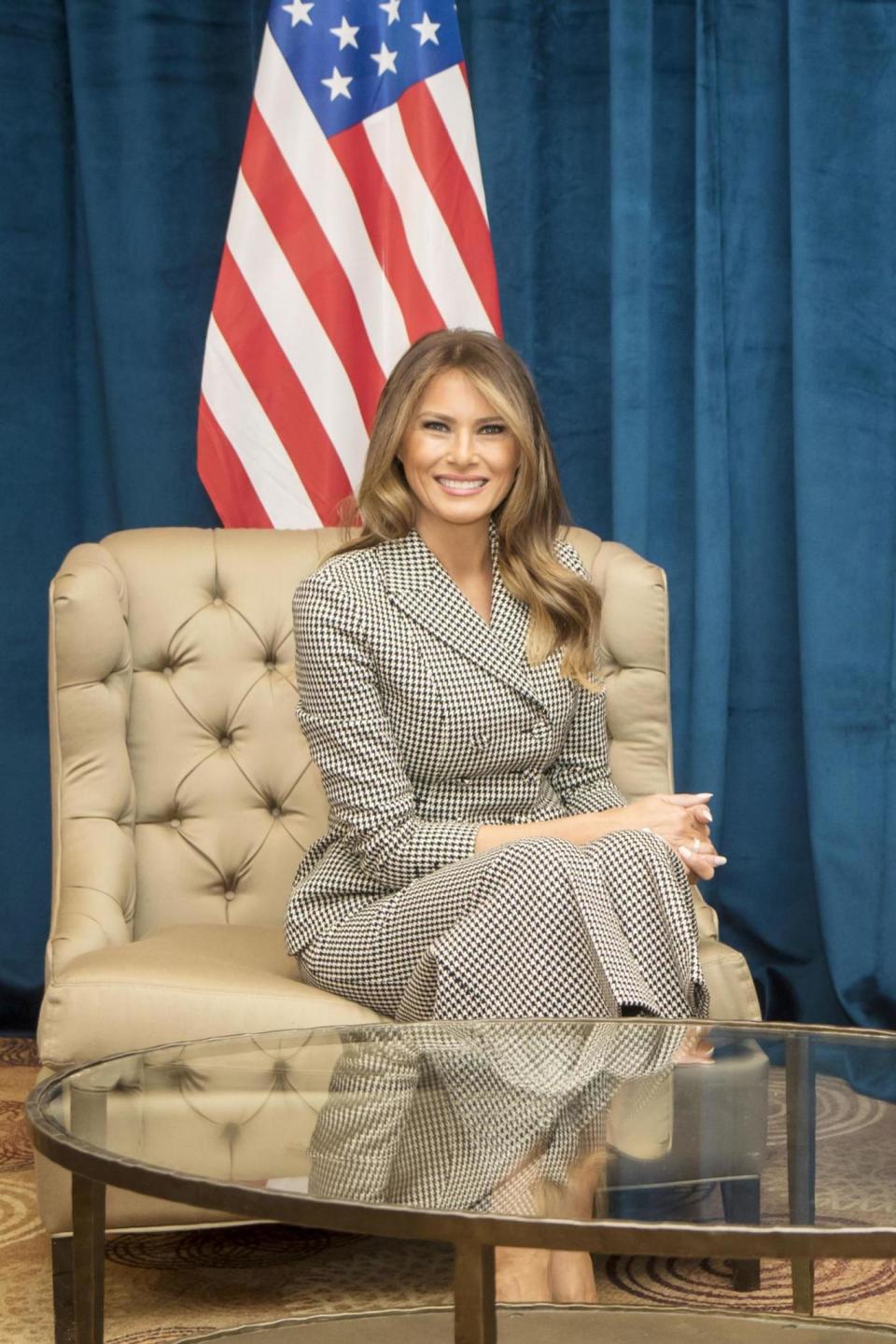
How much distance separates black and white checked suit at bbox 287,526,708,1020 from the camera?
6.20ft

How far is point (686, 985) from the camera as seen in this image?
1.99 metres

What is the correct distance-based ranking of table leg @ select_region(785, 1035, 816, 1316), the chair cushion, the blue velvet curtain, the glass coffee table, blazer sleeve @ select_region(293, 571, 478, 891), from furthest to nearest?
1. the blue velvet curtain
2. blazer sleeve @ select_region(293, 571, 478, 891)
3. the chair cushion
4. table leg @ select_region(785, 1035, 816, 1316)
5. the glass coffee table

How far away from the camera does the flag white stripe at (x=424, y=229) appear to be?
3.07m

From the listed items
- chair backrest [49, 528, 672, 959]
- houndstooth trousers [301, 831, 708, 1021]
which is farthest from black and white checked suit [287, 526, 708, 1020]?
chair backrest [49, 528, 672, 959]

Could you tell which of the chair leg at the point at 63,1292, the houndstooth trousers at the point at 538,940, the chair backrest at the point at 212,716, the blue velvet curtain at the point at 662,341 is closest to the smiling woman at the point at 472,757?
the houndstooth trousers at the point at 538,940

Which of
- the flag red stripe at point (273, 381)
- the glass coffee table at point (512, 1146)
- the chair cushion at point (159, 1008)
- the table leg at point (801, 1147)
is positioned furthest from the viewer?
the flag red stripe at point (273, 381)

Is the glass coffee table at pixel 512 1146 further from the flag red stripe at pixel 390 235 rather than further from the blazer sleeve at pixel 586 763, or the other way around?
the flag red stripe at pixel 390 235

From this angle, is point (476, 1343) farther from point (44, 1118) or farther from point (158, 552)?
point (158, 552)

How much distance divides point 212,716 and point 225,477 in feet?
2.09

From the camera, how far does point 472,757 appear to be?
228 centimetres

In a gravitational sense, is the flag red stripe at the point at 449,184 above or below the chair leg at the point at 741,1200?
above

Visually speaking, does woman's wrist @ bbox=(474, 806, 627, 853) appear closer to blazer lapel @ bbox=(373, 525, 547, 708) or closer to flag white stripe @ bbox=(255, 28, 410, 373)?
blazer lapel @ bbox=(373, 525, 547, 708)

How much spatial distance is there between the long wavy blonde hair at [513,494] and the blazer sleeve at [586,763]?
0.05m

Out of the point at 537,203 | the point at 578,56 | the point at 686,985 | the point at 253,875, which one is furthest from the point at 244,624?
the point at 578,56
